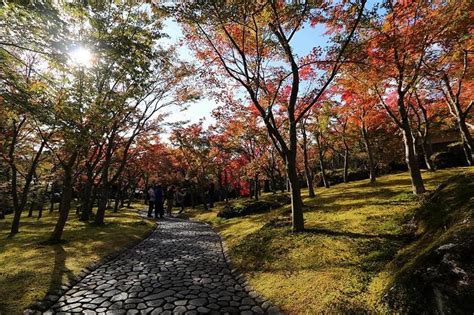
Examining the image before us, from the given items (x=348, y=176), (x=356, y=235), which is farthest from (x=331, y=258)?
(x=348, y=176)

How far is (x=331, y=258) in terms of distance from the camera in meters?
7.38

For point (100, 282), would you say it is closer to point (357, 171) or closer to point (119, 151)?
point (119, 151)

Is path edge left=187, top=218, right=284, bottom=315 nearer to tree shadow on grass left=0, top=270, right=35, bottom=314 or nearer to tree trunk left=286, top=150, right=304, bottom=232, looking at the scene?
tree trunk left=286, top=150, right=304, bottom=232

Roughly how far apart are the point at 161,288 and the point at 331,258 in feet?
14.6

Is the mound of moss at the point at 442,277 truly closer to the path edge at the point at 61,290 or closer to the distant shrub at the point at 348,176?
the path edge at the point at 61,290

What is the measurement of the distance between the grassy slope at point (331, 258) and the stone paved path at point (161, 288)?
2.51 ft

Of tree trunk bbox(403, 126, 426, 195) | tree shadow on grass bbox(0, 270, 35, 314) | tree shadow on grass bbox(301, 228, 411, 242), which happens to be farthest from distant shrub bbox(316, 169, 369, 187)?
tree shadow on grass bbox(0, 270, 35, 314)

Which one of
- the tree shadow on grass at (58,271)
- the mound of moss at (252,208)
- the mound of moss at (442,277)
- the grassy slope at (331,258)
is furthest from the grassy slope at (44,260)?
the mound of moss at (252,208)

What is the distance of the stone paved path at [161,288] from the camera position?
19.3 feet

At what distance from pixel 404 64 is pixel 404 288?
1062 cm

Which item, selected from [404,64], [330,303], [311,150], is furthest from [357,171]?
[330,303]

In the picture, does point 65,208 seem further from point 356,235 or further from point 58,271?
point 356,235

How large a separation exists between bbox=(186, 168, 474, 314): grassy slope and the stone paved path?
0.77 meters

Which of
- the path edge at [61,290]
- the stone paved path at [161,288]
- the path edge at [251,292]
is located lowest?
the path edge at [251,292]
